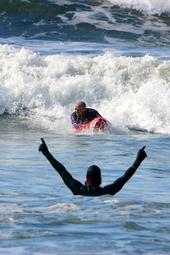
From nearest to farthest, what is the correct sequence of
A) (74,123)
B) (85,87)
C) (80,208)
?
1. (80,208)
2. (74,123)
3. (85,87)

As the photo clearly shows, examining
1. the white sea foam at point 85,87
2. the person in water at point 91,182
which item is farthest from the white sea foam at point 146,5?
the person in water at point 91,182

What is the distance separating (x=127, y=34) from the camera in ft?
107

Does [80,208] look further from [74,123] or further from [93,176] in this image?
[74,123]

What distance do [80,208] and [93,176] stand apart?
1.33ft

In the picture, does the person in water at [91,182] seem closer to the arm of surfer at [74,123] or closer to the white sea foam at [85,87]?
the arm of surfer at [74,123]

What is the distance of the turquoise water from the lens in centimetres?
923

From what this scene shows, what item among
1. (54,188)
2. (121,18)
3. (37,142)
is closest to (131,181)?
(54,188)

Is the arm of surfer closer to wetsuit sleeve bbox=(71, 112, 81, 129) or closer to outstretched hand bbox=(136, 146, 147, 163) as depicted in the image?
wetsuit sleeve bbox=(71, 112, 81, 129)

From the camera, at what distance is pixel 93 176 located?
34.9 ft

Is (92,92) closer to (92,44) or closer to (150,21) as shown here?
(92,44)

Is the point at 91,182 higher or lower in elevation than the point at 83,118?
higher

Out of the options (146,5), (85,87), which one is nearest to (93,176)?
(85,87)

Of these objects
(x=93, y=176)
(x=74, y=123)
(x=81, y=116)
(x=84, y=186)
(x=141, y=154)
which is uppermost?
(x=141, y=154)

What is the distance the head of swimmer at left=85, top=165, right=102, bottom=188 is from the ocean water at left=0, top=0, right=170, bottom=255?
0.83 feet
